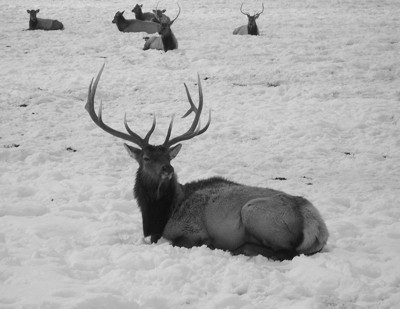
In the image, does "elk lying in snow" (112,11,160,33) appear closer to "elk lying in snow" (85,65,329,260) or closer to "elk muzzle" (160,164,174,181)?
"elk lying in snow" (85,65,329,260)

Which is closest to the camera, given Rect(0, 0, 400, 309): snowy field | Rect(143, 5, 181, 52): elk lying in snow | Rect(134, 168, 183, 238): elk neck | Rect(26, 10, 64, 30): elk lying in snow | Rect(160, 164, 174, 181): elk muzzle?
Rect(0, 0, 400, 309): snowy field

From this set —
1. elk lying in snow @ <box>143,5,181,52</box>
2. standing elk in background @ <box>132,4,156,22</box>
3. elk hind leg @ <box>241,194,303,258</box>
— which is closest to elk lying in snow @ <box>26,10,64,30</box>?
standing elk in background @ <box>132,4,156,22</box>

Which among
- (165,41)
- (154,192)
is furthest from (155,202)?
(165,41)

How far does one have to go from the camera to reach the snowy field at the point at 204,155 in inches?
176

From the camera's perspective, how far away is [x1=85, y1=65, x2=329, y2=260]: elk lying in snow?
521 centimetres

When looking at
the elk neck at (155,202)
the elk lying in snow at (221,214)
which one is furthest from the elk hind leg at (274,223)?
the elk neck at (155,202)

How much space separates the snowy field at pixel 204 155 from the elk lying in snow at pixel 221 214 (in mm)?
237

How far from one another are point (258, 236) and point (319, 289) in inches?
40.6

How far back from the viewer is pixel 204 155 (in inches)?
355

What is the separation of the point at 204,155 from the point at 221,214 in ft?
11.2

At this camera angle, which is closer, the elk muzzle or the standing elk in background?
the elk muzzle

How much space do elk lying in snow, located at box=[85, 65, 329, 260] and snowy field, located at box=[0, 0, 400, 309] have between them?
237 millimetres

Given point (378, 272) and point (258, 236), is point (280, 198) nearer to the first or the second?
point (258, 236)

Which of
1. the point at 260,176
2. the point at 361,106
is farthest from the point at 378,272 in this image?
the point at 361,106
